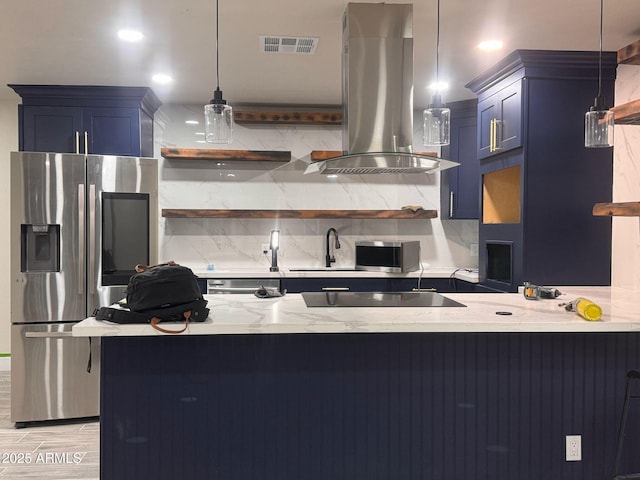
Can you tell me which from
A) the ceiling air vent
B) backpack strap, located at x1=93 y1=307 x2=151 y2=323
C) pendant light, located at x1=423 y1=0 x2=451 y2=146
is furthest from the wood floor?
the ceiling air vent

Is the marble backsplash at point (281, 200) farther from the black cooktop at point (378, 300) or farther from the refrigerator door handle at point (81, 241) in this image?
the black cooktop at point (378, 300)

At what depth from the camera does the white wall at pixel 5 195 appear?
4977 millimetres

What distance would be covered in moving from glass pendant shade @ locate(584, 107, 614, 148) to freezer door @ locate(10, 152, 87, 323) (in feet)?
10.5

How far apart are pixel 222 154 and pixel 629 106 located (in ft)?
11.0

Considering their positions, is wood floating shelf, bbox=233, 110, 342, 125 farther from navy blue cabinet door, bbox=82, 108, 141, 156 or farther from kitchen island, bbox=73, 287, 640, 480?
kitchen island, bbox=73, 287, 640, 480

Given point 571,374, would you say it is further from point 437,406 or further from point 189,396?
point 189,396

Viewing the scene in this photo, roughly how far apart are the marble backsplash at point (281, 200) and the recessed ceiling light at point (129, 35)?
1767 mm

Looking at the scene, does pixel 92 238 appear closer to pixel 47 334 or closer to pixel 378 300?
pixel 47 334

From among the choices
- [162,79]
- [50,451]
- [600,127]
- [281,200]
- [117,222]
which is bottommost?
[50,451]

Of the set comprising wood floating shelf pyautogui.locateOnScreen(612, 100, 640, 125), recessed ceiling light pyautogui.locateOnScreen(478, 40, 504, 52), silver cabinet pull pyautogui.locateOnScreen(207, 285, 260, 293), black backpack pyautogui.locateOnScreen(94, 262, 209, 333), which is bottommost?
silver cabinet pull pyautogui.locateOnScreen(207, 285, 260, 293)

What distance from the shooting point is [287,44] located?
11.1 feet

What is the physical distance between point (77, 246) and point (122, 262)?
12.8 inches

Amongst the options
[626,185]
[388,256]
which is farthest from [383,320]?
[388,256]

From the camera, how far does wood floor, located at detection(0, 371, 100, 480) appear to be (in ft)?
9.66
